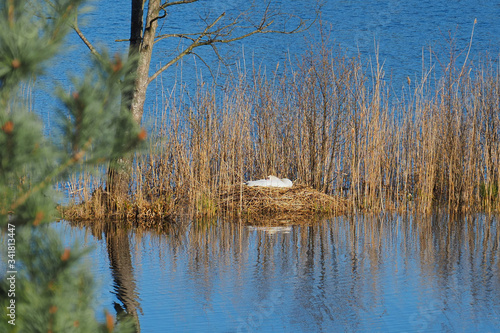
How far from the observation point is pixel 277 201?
8234 millimetres

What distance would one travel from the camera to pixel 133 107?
8109 mm

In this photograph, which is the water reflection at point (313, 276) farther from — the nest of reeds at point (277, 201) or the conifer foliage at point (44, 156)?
the conifer foliage at point (44, 156)

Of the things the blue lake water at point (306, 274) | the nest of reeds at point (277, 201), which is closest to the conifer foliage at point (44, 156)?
the blue lake water at point (306, 274)

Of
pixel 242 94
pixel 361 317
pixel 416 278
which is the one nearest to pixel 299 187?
pixel 242 94

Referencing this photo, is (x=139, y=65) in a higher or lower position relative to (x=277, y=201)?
higher

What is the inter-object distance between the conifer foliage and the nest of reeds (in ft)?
19.7

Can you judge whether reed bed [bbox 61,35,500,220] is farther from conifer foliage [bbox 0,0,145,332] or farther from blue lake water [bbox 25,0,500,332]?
conifer foliage [bbox 0,0,145,332]

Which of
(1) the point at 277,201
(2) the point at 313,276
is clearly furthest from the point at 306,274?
(1) the point at 277,201

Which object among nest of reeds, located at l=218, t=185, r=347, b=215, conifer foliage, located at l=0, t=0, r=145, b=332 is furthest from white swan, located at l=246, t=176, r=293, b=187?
conifer foliage, located at l=0, t=0, r=145, b=332

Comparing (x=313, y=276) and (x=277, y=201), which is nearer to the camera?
(x=313, y=276)

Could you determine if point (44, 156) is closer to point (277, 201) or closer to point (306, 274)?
point (306, 274)

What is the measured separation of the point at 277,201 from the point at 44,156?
6.32 metres

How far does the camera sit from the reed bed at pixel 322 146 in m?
8.20

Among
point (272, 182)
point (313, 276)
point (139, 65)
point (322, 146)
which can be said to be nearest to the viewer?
point (313, 276)
